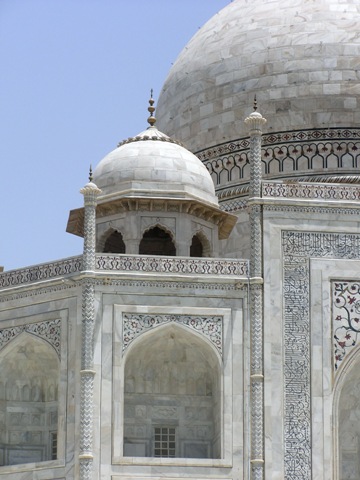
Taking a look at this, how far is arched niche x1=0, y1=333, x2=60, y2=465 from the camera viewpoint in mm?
22250

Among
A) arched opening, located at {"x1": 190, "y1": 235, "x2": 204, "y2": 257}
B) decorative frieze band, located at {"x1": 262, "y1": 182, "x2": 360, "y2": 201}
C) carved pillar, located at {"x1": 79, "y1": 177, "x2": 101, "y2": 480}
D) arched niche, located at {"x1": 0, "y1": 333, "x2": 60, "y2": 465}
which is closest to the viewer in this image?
carved pillar, located at {"x1": 79, "y1": 177, "x2": 101, "y2": 480}

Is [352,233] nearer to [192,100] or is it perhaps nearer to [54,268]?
[54,268]

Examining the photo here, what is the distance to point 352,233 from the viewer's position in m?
22.0

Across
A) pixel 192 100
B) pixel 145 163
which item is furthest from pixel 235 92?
pixel 145 163

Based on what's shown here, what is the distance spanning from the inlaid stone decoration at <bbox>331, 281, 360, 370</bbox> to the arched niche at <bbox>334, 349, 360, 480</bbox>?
212mm

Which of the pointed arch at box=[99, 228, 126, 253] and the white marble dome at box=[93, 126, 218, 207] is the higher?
the white marble dome at box=[93, 126, 218, 207]

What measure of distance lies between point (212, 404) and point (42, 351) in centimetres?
234

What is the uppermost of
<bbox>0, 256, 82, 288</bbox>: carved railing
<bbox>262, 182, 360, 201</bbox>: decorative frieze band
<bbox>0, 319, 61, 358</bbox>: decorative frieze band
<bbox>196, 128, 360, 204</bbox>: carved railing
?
<bbox>196, 128, 360, 204</bbox>: carved railing

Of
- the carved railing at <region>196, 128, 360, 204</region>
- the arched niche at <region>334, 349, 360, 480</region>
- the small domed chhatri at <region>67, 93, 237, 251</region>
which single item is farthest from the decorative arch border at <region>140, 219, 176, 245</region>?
the arched niche at <region>334, 349, 360, 480</region>

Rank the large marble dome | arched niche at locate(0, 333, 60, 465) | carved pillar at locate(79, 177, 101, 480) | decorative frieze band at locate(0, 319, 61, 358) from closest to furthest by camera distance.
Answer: carved pillar at locate(79, 177, 101, 480) < decorative frieze band at locate(0, 319, 61, 358) < arched niche at locate(0, 333, 60, 465) < the large marble dome

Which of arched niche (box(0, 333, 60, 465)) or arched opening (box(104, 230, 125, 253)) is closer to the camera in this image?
arched niche (box(0, 333, 60, 465))

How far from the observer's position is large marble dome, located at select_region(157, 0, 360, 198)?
25797mm

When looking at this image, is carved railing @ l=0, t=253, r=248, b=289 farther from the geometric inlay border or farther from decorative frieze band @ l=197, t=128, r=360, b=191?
decorative frieze band @ l=197, t=128, r=360, b=191

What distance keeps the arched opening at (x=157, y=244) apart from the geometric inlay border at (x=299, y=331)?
2.43m
